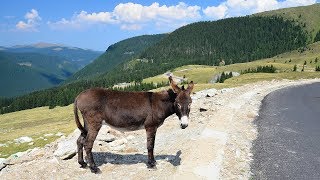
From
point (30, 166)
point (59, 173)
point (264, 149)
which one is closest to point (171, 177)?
point (59, 173)

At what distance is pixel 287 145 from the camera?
21.7 metres

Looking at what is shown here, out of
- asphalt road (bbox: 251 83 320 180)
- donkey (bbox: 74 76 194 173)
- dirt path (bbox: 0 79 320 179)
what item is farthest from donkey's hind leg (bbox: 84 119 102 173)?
asphalt road (bbox: 251 83 320 180)

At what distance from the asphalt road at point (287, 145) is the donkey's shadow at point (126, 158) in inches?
140

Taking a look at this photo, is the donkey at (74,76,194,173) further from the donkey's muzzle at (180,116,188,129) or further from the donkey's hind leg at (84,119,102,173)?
the donkey's muzzle at (180,116,188,129)

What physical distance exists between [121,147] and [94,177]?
537cm

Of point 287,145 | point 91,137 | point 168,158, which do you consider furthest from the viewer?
point 287,145

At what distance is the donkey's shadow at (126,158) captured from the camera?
17.3 m

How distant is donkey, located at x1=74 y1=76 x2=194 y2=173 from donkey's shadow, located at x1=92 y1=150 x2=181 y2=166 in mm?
1312

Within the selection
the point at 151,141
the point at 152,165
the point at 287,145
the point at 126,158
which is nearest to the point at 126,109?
the point at 151,141

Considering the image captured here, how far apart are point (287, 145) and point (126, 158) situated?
31.4ft

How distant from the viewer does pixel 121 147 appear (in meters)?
20.5

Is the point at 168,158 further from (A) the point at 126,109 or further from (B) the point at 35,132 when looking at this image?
(B) the point at 35,132

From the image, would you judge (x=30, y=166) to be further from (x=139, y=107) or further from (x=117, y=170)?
(x=139, y=107)

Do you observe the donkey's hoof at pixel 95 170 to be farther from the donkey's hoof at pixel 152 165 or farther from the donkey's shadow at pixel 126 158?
the donkey's hoof at pixel 152 165
